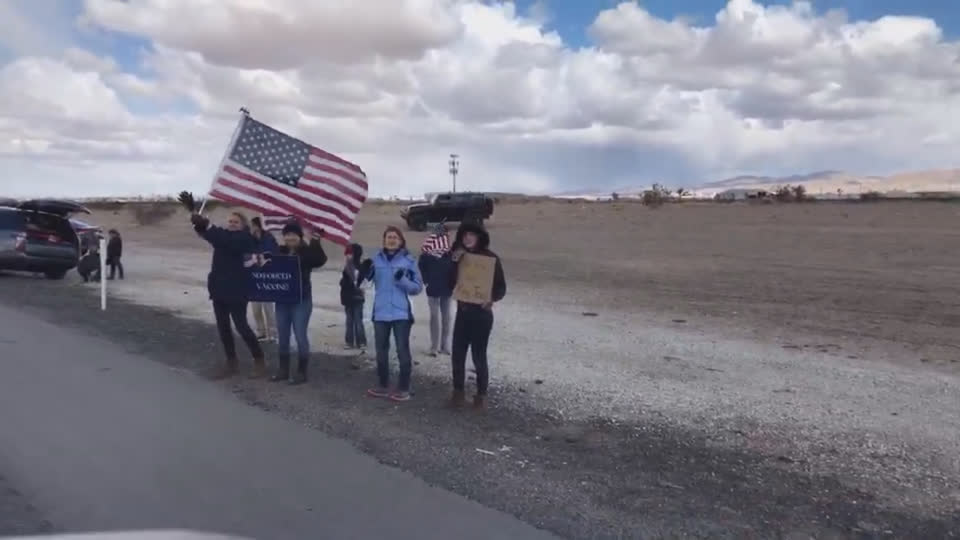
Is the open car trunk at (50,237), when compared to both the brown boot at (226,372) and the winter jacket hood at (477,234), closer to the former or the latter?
the brown boot at (226,372)

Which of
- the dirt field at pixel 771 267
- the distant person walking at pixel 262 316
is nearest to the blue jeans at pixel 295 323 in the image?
the distant person walking at pixel 262 316

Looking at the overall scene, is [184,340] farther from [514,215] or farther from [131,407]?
[514,215]

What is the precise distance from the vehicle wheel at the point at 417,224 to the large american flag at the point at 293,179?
117 feet

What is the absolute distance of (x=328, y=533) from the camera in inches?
219

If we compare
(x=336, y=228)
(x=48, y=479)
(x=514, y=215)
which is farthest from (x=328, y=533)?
(x=514, y=215)

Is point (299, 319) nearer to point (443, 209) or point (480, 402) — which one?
point (480, 402)

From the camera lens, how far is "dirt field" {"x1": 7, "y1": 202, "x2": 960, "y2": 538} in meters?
6.35

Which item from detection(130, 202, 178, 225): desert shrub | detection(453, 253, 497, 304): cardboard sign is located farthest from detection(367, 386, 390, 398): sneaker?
detection(130, 202, 178, 225): desert shrub

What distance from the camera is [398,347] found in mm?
9320

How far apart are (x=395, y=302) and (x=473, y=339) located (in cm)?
89

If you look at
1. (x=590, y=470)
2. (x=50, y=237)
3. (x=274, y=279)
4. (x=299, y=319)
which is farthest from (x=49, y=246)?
(x=590, y=470)

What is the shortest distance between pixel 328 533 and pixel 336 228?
19.2 feet

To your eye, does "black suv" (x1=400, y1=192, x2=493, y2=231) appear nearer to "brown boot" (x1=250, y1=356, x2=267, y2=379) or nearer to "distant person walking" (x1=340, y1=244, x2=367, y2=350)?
"distant person walking" (x1=340, y1=244, x2=367, y2=350)

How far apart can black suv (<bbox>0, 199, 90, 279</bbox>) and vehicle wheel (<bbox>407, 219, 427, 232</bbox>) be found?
2371cm
